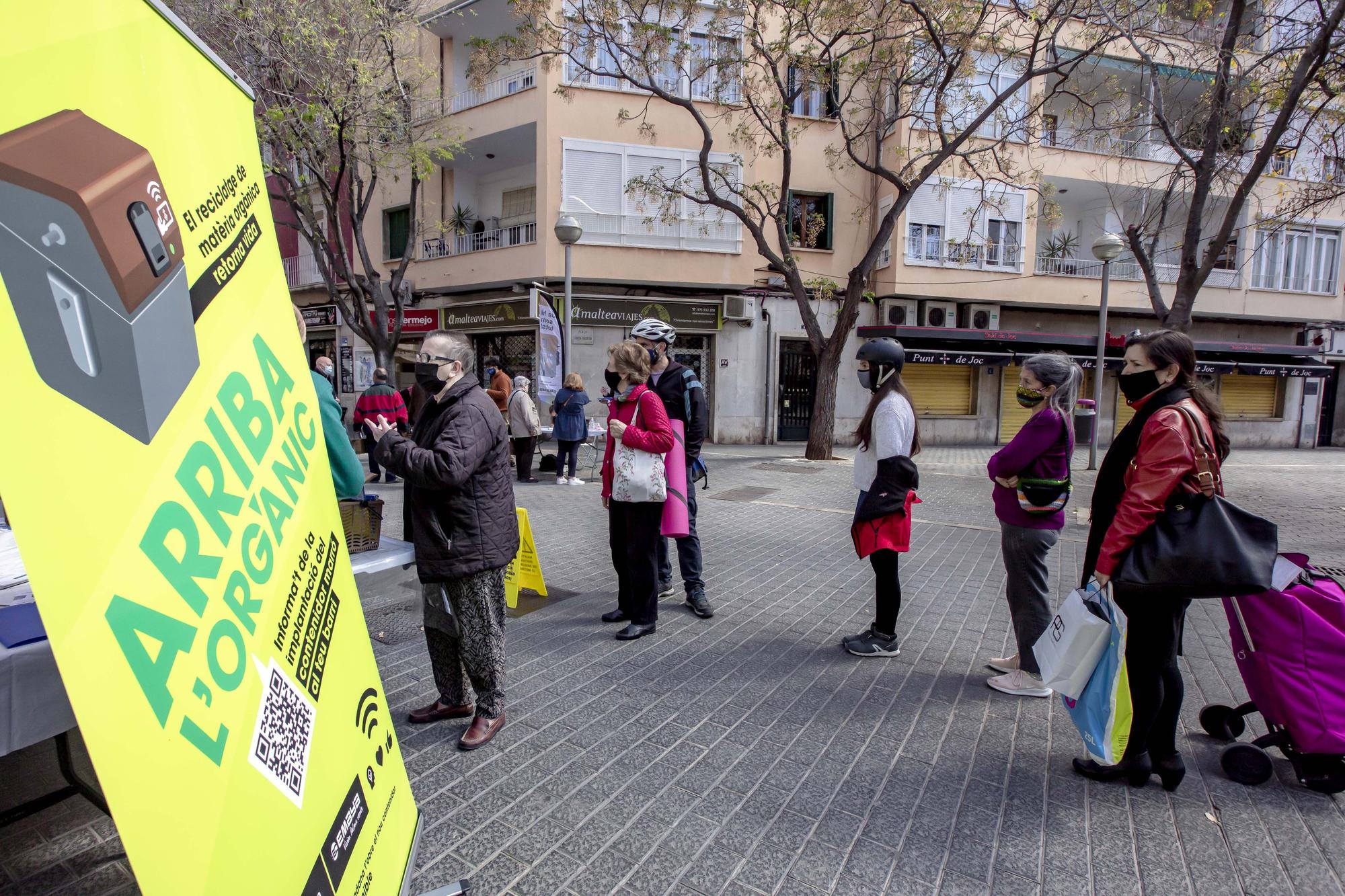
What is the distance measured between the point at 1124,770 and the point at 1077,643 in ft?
2.02

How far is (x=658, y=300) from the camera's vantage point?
17.9 meters

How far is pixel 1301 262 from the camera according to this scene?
852 inches

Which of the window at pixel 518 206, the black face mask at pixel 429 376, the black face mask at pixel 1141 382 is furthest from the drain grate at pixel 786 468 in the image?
the black face mask at pixel 429 376

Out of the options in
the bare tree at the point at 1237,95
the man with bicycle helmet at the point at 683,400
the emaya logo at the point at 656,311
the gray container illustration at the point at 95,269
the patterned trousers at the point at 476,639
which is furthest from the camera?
the emaya logo at the point at 656,311

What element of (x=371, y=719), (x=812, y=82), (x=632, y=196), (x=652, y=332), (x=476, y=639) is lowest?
(x=476, y=639)

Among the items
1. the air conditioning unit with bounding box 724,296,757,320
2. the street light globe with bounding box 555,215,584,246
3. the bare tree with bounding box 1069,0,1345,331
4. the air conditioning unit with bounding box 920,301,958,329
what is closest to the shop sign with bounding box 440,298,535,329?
the air conditioning unit with bounding box 724,296,757,320

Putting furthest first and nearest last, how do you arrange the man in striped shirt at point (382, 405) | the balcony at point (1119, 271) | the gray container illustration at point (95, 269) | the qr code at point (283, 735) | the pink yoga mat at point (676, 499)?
the balcony at point (1119, 271)
the man in striped shirt at point (382, 405)
the pink yoga mat at point (676, 499)
the qr code at point (283, 735)
the gray container illustration at point (95, 269)

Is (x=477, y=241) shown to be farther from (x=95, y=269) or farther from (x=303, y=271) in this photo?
(x=95, y=269)

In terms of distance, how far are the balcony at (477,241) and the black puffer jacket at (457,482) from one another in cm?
1575

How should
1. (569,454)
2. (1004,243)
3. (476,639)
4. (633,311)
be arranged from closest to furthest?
1. (476,639)
2. (569,454)
3. (633,311)
4. (1004,243)

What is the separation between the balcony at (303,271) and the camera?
21844mm

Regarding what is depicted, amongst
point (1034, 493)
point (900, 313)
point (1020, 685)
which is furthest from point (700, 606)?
point (900, 313)

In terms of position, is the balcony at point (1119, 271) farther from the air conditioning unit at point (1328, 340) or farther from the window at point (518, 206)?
the window at point (518, 206)

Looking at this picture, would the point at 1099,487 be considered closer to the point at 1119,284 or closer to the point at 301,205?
the point at 301,205
